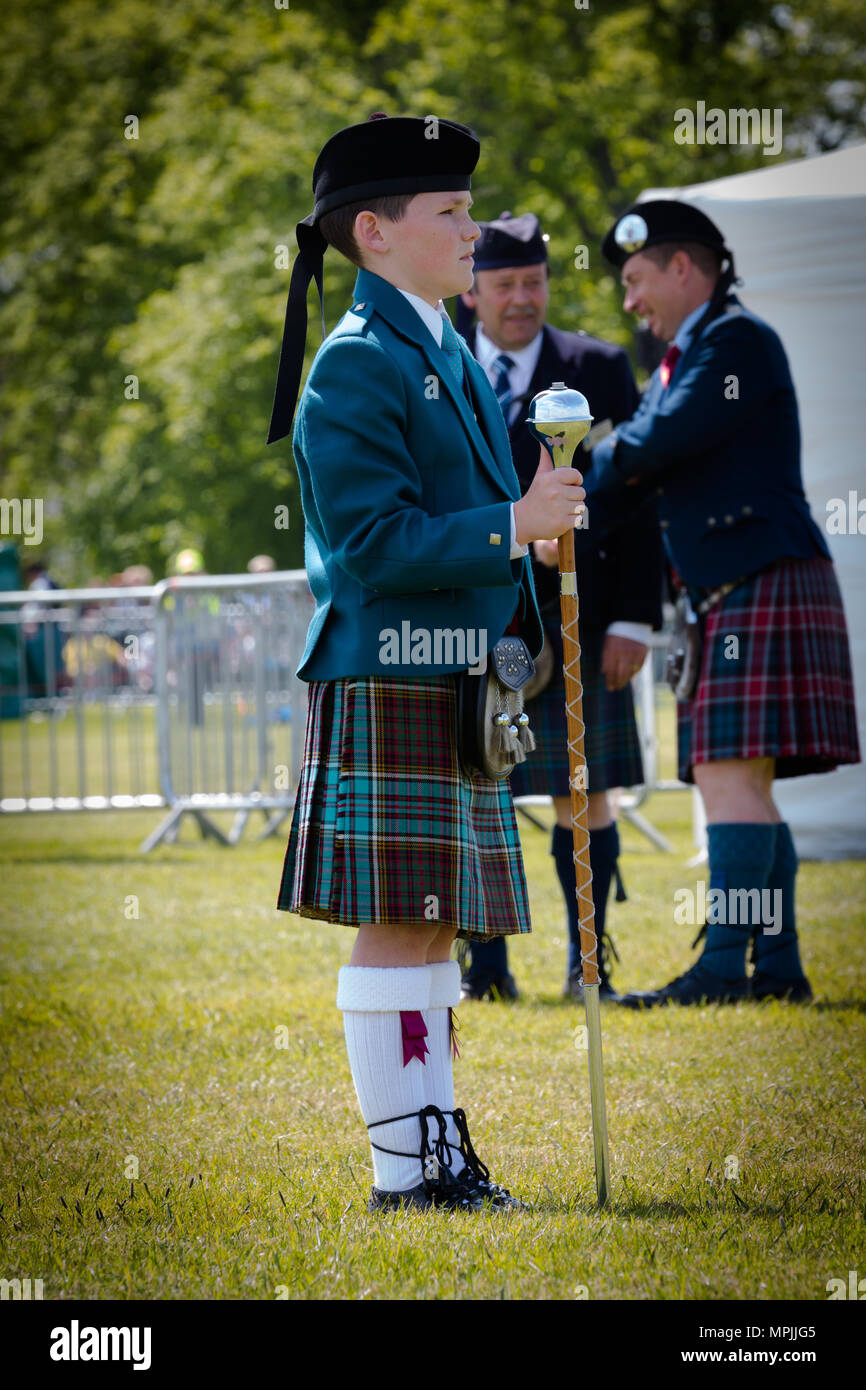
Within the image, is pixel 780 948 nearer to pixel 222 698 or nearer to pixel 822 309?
pixel 822 309

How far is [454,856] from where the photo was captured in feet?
9.44

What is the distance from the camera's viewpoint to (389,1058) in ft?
9.50

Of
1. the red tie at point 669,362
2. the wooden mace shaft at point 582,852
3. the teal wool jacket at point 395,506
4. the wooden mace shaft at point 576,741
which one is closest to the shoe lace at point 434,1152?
the wooden mace shaft at point 582,852

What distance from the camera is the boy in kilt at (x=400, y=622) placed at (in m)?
2.77

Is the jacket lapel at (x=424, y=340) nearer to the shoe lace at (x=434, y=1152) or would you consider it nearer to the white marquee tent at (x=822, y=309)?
the shoe lace at (x=434, y=1152)

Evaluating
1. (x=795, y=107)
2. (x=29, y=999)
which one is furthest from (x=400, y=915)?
(x=795, y=107)

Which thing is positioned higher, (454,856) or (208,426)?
(208,426)

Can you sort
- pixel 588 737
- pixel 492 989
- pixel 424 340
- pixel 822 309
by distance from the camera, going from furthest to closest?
pixel 822 309, pixel 492 989, pixel 588 737, pixel 424 340

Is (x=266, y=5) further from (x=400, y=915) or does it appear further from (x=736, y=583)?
(x=400, y=915)

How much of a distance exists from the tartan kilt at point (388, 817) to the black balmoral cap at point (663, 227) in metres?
2.29

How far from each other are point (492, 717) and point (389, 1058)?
63cm

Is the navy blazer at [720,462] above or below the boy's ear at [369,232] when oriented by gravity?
below

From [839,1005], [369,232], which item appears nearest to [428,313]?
[369,232]

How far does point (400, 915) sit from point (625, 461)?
2104mm
